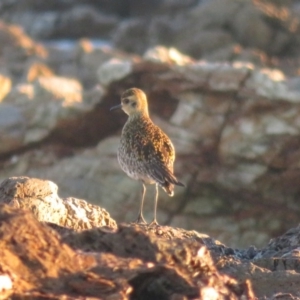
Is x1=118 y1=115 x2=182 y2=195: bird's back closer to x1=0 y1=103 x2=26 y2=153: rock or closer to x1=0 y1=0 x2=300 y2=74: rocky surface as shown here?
x1=0 y1=103 x2=26 y2=153: rock

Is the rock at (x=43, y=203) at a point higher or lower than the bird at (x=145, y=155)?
lower

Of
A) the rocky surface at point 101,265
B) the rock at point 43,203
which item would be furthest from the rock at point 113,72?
the rocky surface at point 101,265

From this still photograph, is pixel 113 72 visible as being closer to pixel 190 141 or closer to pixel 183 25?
pixel 190 141

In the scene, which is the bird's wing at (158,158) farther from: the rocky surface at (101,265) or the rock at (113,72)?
the rock at (113,72)

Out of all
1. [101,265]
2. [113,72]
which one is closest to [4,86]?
[113,72]

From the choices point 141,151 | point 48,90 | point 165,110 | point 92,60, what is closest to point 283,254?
point 141,151

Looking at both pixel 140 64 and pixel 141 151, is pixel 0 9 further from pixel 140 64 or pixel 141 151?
pixel 141 151

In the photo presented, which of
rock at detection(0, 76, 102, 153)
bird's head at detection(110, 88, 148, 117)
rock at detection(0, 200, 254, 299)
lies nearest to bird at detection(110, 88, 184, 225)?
bird's head at detection(110, 88, 148, 117)
